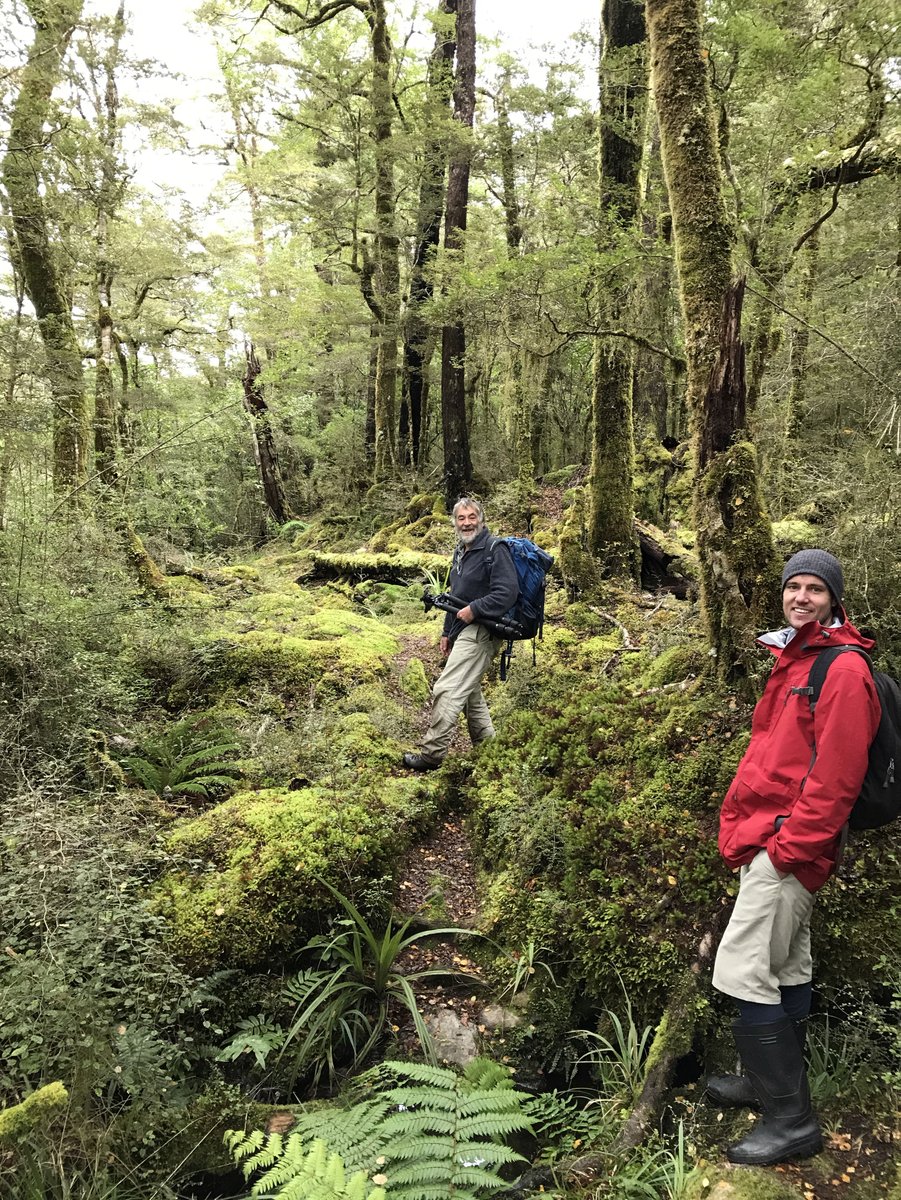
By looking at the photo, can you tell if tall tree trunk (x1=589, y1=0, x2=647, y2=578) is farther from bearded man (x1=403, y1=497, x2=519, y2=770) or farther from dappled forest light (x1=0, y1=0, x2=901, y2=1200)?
bearded man (x1=403, y1=497, x2=519, y2=770)

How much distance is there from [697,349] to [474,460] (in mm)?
13317

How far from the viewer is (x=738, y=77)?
20.0ft

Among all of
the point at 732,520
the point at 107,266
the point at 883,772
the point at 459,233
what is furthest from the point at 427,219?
the point at 883,772

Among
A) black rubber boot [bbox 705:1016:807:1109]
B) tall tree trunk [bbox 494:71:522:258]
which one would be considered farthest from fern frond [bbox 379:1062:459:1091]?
tall tree trunk [bbox 494:71:522:258]

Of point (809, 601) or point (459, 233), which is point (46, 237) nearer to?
point (459, 233)

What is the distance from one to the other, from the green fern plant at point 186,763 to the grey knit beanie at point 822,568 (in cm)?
401

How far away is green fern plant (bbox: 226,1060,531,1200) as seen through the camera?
214 cm

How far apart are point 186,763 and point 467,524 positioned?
9.54 feet

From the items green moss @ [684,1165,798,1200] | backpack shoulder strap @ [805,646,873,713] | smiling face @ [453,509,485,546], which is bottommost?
green moss @ [684,1165,798,1200]

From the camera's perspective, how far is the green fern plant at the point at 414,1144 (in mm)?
2139

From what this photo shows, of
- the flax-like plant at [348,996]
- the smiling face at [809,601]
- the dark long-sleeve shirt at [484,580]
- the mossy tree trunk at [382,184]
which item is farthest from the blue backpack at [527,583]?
the mossy tree trunk at [382,184]

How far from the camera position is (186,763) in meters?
4.83

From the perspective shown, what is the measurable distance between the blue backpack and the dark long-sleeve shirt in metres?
0.07

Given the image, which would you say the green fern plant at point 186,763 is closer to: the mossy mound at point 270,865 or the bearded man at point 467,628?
the mossy mound at point 270,865
